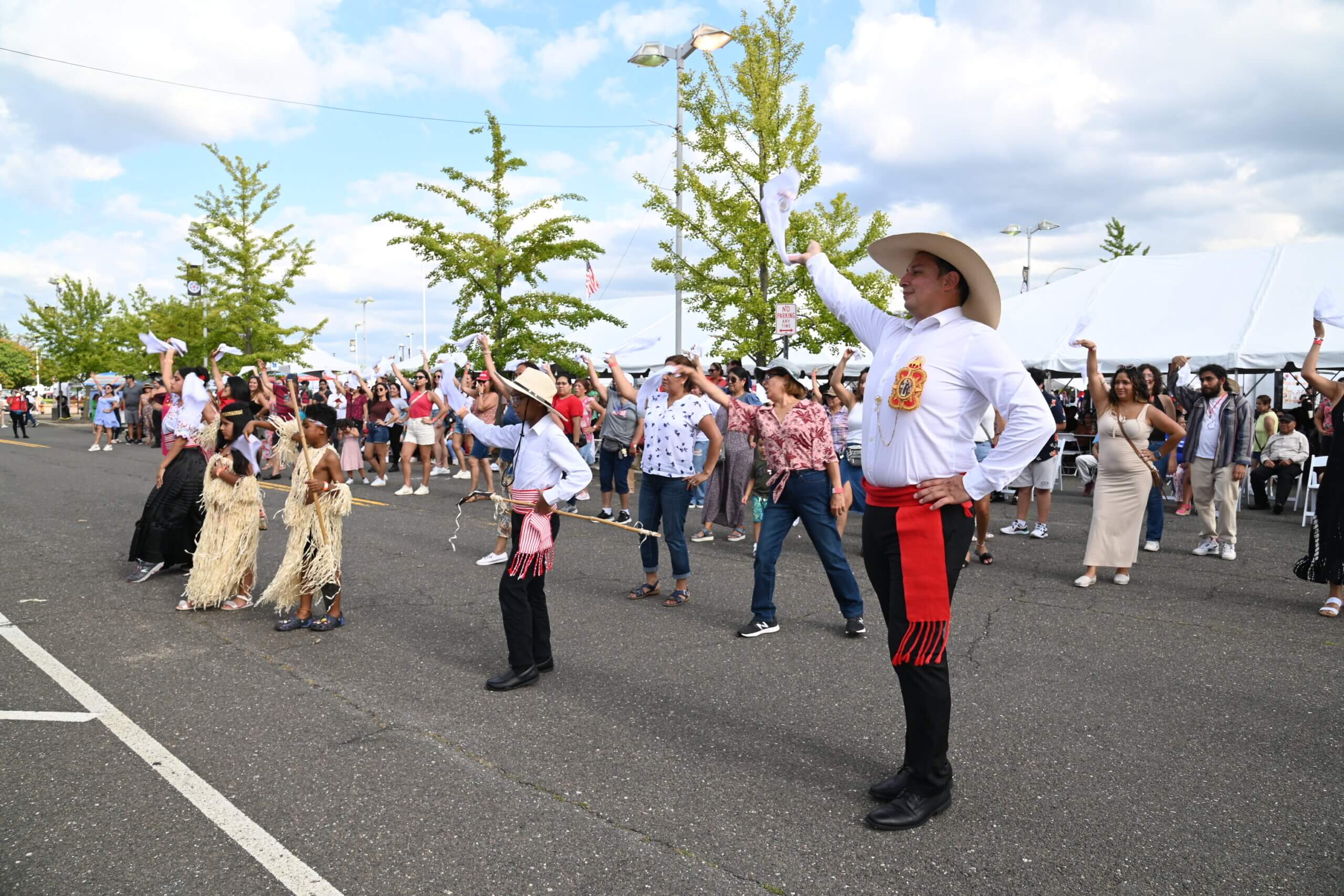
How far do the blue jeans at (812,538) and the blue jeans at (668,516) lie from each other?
36.4 inches

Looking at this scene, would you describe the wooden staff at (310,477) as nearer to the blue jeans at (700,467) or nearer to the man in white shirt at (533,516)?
the man in white shirt at (533,516)

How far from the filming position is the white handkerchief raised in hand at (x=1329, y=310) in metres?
6.34

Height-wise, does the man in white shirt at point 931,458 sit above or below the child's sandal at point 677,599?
above

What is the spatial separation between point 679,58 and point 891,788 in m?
16.9

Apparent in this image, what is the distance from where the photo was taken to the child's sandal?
272 inches

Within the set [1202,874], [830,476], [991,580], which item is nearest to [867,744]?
[1202,874]

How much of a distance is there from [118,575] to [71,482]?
887 cm

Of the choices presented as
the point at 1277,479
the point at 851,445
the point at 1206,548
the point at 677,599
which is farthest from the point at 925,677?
the point at 1277,479

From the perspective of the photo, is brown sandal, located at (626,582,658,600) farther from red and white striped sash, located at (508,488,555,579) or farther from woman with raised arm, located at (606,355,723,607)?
red and white striped sash, located at (508,488,555,579)

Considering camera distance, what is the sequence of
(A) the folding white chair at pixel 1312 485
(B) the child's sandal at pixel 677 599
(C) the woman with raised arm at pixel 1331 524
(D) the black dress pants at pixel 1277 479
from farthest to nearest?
(D) the black dress pants at pixel 1277 479 → (A) the folding white chair at pixel 1312 485 → (B) the child's sandal at pixel 677 599 → (C) the woman with raised arm at pixel 1331 524

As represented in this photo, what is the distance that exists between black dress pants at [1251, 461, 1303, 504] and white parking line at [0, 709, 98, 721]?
1374cm

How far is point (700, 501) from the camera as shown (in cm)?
1347

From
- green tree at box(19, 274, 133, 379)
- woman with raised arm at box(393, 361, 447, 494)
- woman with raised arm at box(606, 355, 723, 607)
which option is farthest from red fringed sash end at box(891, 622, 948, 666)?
green tree at box(19, 274, 133, 379)

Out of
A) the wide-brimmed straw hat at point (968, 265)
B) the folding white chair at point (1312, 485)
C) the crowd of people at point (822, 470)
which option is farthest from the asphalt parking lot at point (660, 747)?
the folding white chair at point (1312, 485)
